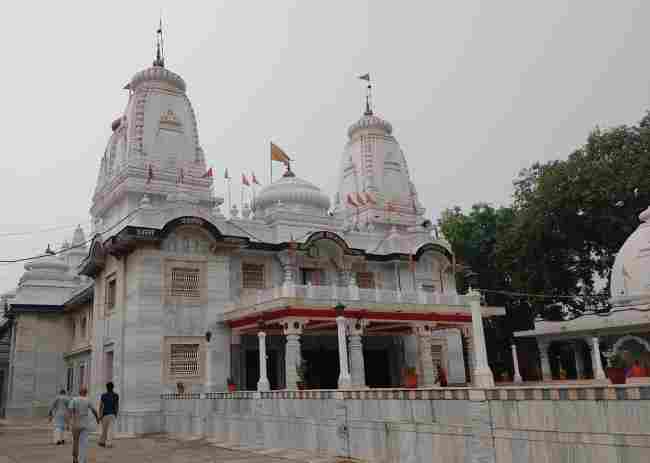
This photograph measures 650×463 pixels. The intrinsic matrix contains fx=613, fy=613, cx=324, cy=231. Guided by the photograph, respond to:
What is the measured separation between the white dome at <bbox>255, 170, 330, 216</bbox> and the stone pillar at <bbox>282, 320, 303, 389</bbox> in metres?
9.62

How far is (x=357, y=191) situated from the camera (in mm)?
36250

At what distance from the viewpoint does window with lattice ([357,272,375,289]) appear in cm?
2966

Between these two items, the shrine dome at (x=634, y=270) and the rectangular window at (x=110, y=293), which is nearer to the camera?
the rectangular window at (x=110, y=293)

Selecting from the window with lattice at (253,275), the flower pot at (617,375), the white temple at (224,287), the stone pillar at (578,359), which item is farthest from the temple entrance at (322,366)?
the flower pot at (617,375)

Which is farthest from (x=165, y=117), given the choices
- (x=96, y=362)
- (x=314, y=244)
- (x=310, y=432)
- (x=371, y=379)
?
(x=310, y=432)

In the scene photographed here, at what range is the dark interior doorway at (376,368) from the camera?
1156 inches

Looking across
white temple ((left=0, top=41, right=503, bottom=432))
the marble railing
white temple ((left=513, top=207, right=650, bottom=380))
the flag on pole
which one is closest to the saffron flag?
white temple ((left=0, top=41, right=503, bottom=432))

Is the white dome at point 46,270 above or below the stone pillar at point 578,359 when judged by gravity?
above

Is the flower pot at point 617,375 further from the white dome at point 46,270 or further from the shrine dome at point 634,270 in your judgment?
the white dome at point 46,270

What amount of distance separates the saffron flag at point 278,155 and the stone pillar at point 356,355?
12122mm

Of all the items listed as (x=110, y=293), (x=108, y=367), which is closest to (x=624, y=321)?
(x=108, y=367)

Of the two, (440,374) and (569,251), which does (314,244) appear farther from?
(569,251)

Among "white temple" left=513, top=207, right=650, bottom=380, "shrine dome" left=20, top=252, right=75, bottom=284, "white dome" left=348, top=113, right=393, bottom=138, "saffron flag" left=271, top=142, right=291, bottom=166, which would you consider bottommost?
"white temple" left=513, top=207, right=650, bottom=380

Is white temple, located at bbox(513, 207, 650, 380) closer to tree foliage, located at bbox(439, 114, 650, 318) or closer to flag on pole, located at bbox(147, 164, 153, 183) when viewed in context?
tree foliage, located at bbox(439, 114, 650, 318)
